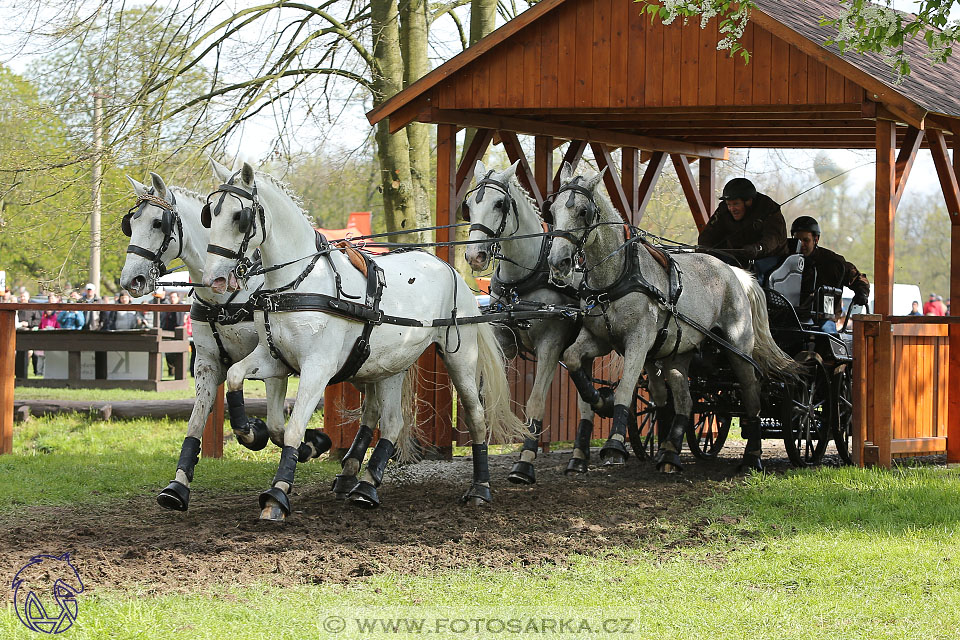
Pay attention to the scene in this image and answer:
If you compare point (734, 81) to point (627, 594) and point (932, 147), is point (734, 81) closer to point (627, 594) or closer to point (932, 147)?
point (932, 147)

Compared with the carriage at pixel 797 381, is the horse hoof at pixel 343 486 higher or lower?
lower

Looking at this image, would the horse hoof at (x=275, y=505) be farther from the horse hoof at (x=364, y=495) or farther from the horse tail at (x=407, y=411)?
the horse tail at (x=407, y=411)

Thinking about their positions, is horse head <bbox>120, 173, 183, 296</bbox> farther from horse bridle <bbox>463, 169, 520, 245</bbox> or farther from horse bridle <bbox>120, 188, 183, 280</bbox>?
horse bridle <bbox>463, 169, 520, 245</bbox>

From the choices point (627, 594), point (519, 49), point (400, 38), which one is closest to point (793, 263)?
point (519, 49)

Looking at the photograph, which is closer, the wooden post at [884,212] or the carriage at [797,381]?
the wooden post at [884,212]

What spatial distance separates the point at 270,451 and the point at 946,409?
723 centimetres

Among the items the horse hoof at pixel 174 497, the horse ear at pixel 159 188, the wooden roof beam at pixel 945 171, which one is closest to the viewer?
the horse hoof at pixel 174 497

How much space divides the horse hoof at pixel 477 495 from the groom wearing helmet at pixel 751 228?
3.52m

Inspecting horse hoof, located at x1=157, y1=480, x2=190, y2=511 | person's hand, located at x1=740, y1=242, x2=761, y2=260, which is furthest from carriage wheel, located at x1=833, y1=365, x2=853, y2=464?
horse hoof, located at x1=157, y1=480, x2=190, y2=511

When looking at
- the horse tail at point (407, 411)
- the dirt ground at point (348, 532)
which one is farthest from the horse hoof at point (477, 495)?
the horse tail at point (407, 411)

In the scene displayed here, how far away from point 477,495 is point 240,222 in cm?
271

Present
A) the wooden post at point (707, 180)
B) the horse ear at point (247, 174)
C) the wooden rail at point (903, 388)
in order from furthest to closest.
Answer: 1. the wooden post at point (707, 180)
2. the wooden rail at point (903, 388)
3. the horse ear at point (247, 174)

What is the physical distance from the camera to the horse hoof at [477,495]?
7.82 meters

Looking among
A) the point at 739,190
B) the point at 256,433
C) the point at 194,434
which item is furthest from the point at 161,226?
the point at 739,190
